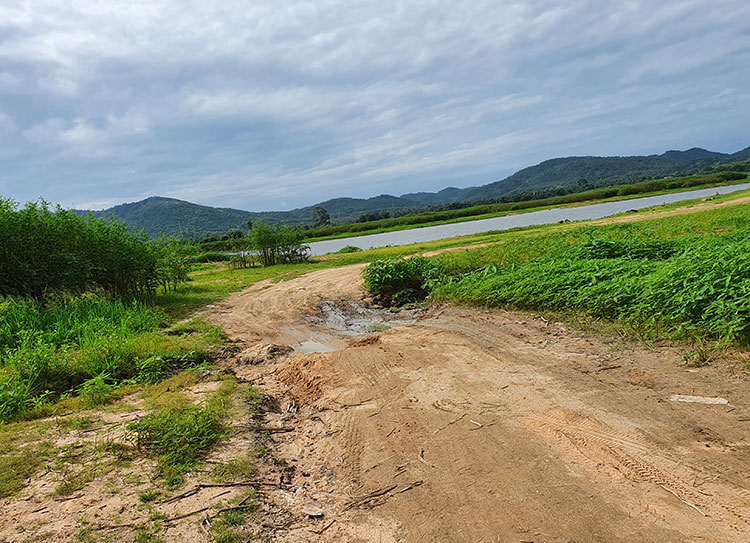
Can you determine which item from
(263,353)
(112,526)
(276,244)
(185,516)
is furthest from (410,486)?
(276,244)

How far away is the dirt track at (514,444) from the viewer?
2795 mm

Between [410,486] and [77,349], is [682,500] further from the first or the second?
[77,349]

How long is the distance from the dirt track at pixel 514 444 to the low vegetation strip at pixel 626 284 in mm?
703

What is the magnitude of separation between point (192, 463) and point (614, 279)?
7.03m

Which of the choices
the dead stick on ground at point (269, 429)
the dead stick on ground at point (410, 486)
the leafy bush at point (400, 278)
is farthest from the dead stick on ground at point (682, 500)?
the leafy bush at point (400, 278)

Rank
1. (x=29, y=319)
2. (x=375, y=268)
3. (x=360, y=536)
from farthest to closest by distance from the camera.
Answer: (x=375, y=268) → (x=29, y=319) → (x=360, y=536)

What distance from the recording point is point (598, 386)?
187 inches

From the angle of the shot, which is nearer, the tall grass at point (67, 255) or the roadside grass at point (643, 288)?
the roadside grass at point (643, 288)

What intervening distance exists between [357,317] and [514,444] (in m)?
7.64

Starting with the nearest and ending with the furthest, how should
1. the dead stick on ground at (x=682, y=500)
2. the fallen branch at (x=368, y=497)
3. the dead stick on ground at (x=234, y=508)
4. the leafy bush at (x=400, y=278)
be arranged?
the dead stick on ground at (x=682, y=500)
the dead stick on ground at (x=234, y=508)
the fallen branch at (x=368, y=497)
the leafy bush at (x=400, y=278)

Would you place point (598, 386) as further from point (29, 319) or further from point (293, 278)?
point (293, 278)

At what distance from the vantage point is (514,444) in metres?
3.72

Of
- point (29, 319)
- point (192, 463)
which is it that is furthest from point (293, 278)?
point (192, 463)

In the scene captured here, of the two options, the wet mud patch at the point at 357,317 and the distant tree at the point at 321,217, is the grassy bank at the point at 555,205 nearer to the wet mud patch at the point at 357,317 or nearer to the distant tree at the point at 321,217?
the distant tree at the point at 321,217
